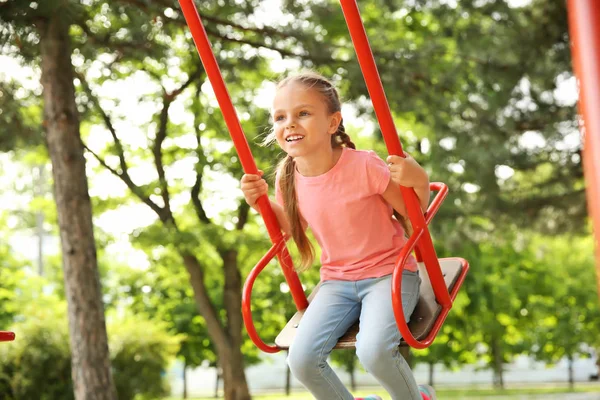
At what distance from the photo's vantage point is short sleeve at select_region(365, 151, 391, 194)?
111 inches

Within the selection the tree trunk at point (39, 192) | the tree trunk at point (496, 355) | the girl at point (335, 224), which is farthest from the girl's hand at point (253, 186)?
the tree trunk at point (39, 192)

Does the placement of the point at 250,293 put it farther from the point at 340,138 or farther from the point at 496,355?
the point at 496,355

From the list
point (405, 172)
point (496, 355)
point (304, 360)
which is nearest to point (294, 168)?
point (405, 172)

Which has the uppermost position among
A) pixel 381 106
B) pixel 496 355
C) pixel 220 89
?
pixel 220 89

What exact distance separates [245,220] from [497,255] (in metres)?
11.9

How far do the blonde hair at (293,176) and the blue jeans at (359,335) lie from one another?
0.22 meters

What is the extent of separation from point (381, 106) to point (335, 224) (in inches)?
24.8

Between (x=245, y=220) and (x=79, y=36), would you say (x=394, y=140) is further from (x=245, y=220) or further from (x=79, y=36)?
(x=245, y=220)

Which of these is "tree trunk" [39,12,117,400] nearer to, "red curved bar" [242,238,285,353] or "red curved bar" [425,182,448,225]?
"red curved bar" [242,238,285,353]

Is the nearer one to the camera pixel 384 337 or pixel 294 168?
pixel 384 337

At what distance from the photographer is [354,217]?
113 inches

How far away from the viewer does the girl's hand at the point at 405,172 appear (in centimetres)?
252

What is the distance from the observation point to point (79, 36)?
8.85 m

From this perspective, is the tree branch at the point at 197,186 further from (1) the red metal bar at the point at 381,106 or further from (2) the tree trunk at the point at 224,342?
(1) the red metal bar at the point at 381,106
